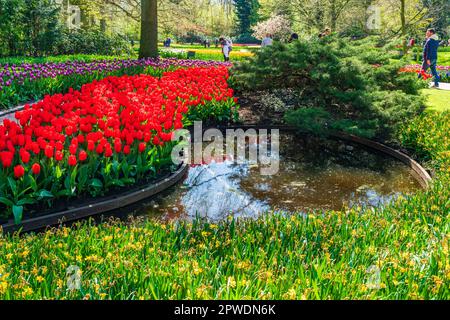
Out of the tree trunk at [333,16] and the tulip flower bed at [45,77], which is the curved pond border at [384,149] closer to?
the tulip flower bed at [45,77]

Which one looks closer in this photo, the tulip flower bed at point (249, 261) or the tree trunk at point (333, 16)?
the tulip flower bed at point (249, 261)

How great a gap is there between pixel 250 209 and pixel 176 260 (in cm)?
289

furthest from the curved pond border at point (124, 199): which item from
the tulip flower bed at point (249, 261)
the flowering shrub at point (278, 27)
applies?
the flowering shrub at point (278, 27)

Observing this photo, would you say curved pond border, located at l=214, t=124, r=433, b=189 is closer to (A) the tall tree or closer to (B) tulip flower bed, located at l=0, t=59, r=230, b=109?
(B) tulip flower bed, located at l=0, t=59, r=230, b=109

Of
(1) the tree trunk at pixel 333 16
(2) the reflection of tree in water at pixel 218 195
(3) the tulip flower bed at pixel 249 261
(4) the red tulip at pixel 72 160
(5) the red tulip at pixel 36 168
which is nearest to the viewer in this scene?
(3) the tulip flower bed at pixel 249 261

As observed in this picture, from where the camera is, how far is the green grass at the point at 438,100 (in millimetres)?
12730

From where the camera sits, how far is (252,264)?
332cm

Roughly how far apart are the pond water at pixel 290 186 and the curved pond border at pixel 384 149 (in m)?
0.12

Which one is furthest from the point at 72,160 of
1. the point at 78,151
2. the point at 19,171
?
the point at 78,151

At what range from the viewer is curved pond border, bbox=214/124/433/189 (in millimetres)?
7562

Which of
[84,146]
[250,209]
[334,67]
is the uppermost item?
[334,67]

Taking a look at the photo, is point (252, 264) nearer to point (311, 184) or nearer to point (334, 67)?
point (311, 184)
